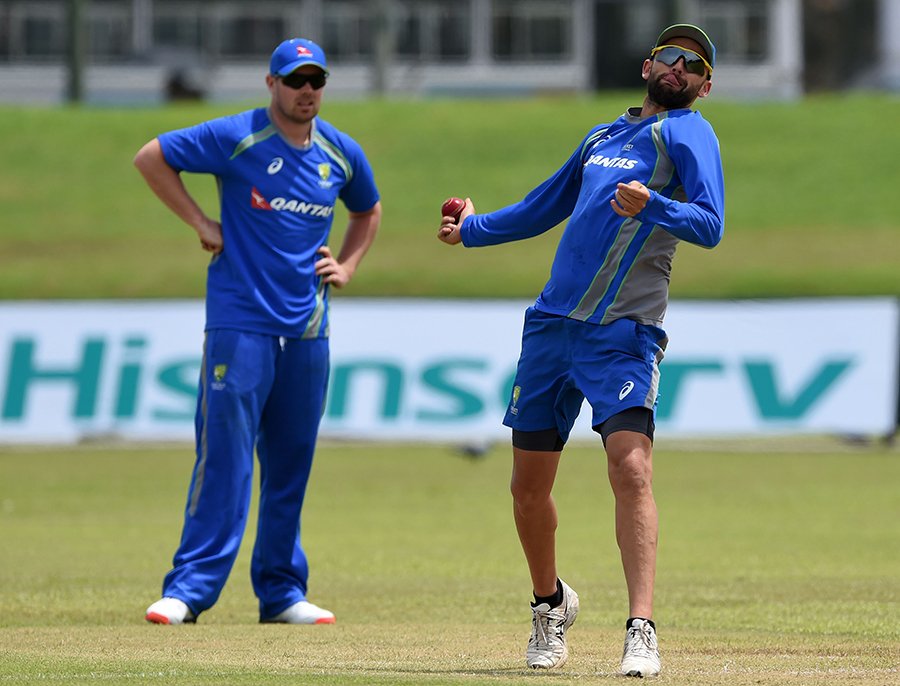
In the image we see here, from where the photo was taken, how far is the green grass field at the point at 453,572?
6902 millimetres

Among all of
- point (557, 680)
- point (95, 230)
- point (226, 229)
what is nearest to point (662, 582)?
point (226, 229)

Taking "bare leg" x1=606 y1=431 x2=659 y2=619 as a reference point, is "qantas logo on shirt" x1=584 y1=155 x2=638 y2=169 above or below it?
above

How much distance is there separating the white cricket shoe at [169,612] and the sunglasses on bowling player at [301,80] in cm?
245

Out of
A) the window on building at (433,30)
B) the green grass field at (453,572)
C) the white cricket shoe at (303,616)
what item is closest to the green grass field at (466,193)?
the green grass field at (453,572)

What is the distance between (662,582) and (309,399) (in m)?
2.29

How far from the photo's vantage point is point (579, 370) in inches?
277

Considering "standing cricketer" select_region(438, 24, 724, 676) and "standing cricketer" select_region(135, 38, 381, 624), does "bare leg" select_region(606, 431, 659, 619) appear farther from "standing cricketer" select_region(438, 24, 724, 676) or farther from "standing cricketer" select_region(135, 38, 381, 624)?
"standing cricketer" select_region(135, 38, 381, 624)

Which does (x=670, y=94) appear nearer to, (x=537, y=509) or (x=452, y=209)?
(x=452, y=209)

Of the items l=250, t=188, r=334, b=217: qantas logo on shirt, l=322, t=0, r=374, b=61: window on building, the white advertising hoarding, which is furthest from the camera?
l=322, t=0, r=374, b=61: window on building

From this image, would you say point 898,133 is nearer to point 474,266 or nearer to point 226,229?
point 474,266

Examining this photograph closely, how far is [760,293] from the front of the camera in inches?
1032

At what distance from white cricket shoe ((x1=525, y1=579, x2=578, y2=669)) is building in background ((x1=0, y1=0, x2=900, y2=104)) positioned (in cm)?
4433

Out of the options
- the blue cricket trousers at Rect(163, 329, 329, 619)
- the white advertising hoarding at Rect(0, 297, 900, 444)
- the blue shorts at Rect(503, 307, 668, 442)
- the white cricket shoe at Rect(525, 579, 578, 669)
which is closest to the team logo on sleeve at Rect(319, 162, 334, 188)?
the blue cricket trousers at Rect(163, 329, 329, 619)

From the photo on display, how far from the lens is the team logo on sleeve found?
9146 millimetres
